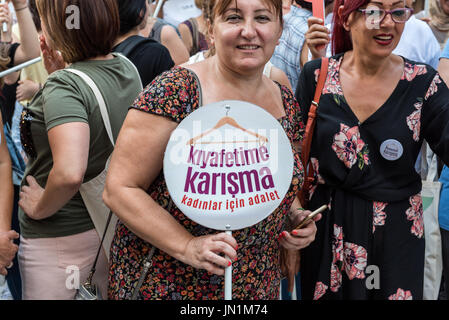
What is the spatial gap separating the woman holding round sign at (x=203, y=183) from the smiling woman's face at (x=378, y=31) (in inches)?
22.0

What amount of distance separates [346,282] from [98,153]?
1162 mm

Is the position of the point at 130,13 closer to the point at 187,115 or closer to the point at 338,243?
the point at 187,115

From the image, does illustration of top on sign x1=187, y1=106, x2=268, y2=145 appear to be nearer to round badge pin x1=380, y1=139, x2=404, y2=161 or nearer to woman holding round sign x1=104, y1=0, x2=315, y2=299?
woman holding round sign x1=104, y1=0, x2=315, y2=299

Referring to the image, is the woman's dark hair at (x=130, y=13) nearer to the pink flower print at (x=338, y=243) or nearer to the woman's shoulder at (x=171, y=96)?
the woman's shoulder at (x=171, y=96)

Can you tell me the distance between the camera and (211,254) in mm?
1416

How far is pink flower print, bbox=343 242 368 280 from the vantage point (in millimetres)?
2166

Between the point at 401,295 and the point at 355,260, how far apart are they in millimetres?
234

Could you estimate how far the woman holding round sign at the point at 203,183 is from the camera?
1.45m

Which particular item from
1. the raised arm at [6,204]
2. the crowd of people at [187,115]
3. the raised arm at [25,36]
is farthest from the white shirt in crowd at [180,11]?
the raised arm at [6,204]
